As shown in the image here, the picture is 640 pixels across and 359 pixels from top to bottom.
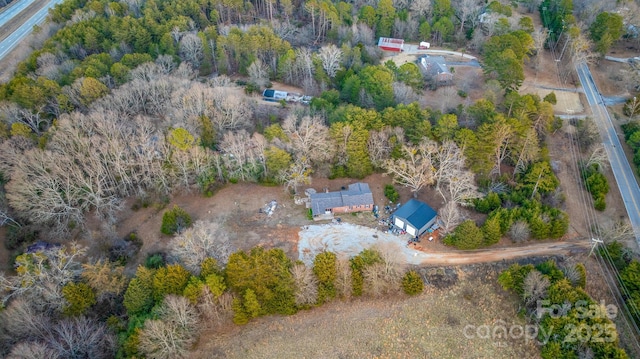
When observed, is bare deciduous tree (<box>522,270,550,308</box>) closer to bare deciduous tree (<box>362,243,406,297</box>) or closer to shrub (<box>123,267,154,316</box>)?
bare deciduous tree (<box>362,243,406,297</box>)

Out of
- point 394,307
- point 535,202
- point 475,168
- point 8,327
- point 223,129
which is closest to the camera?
point 8,327

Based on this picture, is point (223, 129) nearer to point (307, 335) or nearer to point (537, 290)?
point (307, 335)

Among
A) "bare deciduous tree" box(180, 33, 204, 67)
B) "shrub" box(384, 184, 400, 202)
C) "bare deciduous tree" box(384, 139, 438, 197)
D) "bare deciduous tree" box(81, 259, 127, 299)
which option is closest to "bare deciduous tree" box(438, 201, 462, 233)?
"bare deciduous tree" box(384, 139, 438, 197)

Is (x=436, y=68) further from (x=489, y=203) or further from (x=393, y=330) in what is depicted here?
(x=393, y=330)

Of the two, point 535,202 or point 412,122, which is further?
point 412,122

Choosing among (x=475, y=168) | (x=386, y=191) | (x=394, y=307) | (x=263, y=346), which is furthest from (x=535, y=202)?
(x=263, y=346)

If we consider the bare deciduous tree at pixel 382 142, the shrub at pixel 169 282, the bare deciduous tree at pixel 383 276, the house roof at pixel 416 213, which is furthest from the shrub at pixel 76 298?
the bare deciduous tree at pixel 382 142

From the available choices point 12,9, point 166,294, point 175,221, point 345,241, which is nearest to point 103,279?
point 166,294

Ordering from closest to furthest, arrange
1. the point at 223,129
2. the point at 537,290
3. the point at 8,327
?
1. the point at 8,327
2. the point at 537,290
3. the point at 223,129
